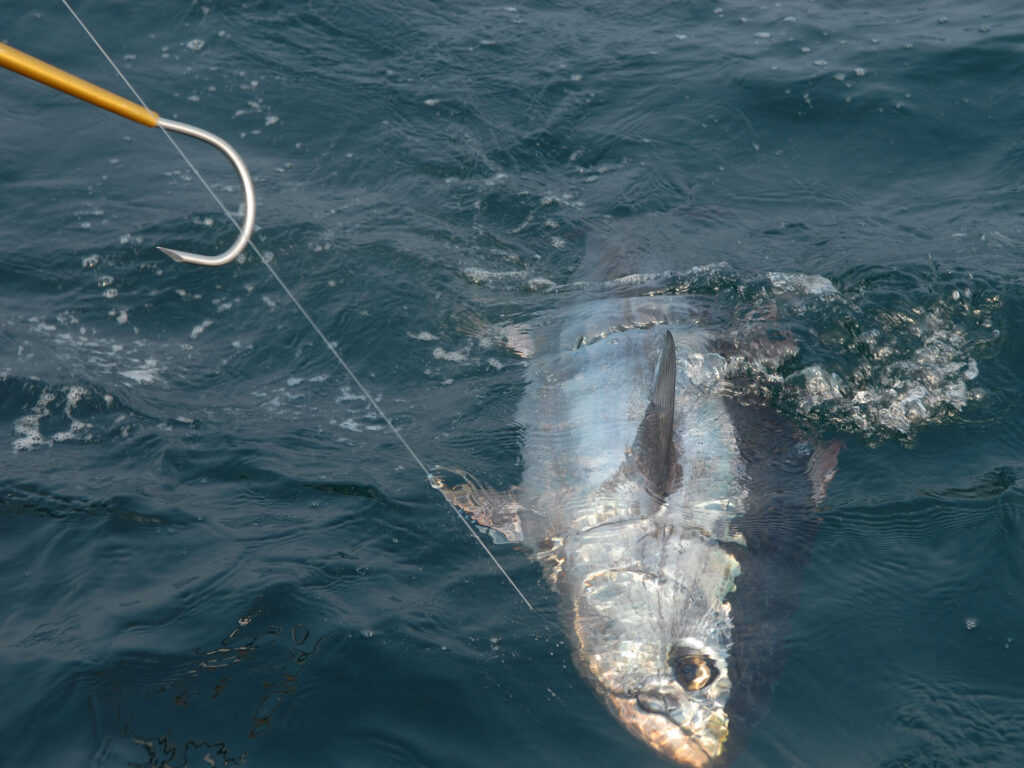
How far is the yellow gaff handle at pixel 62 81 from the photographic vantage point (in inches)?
107

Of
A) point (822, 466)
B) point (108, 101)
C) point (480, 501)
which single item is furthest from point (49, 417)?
point (822, 466)

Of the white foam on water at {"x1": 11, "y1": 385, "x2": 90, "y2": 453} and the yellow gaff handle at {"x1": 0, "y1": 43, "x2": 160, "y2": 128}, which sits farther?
the white foam on water at {"x1": 11, "y1": 385, "x2": 90, "y2": 453}

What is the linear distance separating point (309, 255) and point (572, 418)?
2.55m

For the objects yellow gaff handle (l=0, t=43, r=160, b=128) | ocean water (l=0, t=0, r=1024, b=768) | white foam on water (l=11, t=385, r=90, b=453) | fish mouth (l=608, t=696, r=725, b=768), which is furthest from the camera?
white foam on water (l=11, t=385, r=90, b=453)

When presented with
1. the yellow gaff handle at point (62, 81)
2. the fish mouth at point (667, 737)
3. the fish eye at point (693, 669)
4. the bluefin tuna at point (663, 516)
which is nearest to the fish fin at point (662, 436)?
the bluefin tuna at point (663, 516)

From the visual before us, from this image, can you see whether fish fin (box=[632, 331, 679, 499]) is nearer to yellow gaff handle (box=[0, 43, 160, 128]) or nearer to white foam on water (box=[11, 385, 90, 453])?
yellow gaff handle (box=[0, 43, 160, 128])

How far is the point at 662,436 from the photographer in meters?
4.34

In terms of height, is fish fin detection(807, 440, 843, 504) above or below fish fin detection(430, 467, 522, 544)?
above

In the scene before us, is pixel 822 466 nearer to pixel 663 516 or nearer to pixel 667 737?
pixel 663 516

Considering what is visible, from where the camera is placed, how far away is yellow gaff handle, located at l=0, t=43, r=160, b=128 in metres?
2.71

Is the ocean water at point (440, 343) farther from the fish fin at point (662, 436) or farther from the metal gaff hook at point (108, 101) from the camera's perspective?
the metal gaff hook at point (108, 101)

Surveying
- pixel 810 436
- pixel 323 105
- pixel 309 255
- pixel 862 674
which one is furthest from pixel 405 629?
pixel 323 105

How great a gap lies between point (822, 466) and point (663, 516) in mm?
978

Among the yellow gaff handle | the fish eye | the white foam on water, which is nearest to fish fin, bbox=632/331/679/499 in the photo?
the fish eye
